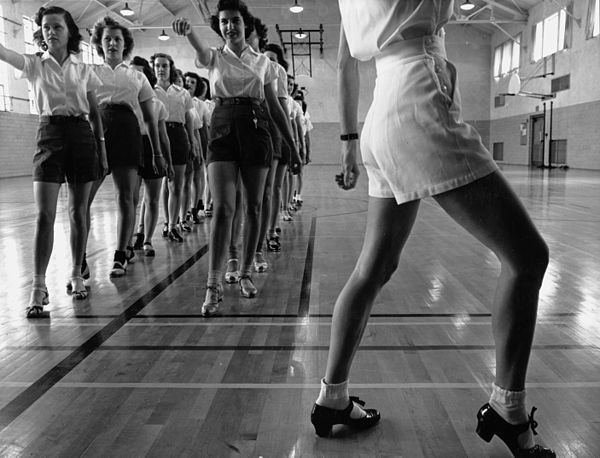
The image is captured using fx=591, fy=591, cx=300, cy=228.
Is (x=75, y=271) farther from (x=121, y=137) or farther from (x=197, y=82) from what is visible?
(x=197, y=82)

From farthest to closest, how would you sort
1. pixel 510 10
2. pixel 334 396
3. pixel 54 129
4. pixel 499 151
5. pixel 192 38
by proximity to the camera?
pixel 499 151
pixel 510 10
pixel 54 129
pixel 192 38
pixel 334 396

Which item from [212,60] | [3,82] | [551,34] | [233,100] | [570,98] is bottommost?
[233,100]

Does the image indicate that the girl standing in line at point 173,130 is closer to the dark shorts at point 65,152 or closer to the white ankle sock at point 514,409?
the dark shorts at point 65,152

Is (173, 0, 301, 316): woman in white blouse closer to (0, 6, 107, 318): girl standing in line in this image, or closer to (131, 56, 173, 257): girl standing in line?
(0, 6, 107, 318): girl standing in line

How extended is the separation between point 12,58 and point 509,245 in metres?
2.76

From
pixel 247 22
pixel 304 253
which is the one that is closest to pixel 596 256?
pixel 304 253

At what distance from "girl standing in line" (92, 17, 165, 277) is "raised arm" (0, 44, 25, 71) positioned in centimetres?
86

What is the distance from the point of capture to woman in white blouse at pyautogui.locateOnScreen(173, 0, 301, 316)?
3162mm

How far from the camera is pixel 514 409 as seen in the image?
5.16 ft

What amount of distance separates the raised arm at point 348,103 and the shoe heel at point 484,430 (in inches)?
30.2

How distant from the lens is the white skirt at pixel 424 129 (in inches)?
56.3

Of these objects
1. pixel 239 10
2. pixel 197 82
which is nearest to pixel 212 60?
pixel 239 10

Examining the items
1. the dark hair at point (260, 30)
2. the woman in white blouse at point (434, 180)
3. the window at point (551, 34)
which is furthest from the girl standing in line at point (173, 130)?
the window at point (551, 34)

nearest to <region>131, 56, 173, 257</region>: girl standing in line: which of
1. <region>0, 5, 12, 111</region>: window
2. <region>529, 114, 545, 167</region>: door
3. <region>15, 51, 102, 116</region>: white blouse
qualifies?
<region>15, 51, 102, 116</region>: white blouse
